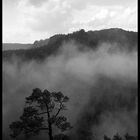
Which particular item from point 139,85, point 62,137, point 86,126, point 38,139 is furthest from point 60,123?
point 86,126

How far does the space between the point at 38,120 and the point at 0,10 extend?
1041cm

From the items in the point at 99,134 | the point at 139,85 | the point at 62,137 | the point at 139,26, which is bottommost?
the point at 99,134

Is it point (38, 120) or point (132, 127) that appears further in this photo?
point (132, 127)

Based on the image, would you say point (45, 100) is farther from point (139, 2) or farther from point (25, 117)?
point (139, 2)

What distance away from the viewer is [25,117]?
19.1 m

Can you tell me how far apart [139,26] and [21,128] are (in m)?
11.6

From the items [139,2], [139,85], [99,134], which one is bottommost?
[99,134]

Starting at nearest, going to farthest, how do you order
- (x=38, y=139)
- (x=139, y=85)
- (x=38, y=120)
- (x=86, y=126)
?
1. (x=139, y=85)
2. (x=38, y=120)
3. (x=38, y=139)
4. (x=86, y=126)

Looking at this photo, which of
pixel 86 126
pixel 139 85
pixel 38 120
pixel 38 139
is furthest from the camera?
pixel 86 126

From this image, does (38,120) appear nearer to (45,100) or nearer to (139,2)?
(45,100)

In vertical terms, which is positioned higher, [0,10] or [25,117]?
[0,10]

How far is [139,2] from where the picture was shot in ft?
31.2

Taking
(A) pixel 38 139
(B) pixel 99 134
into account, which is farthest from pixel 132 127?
(A) pixel 38 139

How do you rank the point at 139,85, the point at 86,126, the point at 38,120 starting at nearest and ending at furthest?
the point at 139,85
the point at 38,120
the point at 86,126
